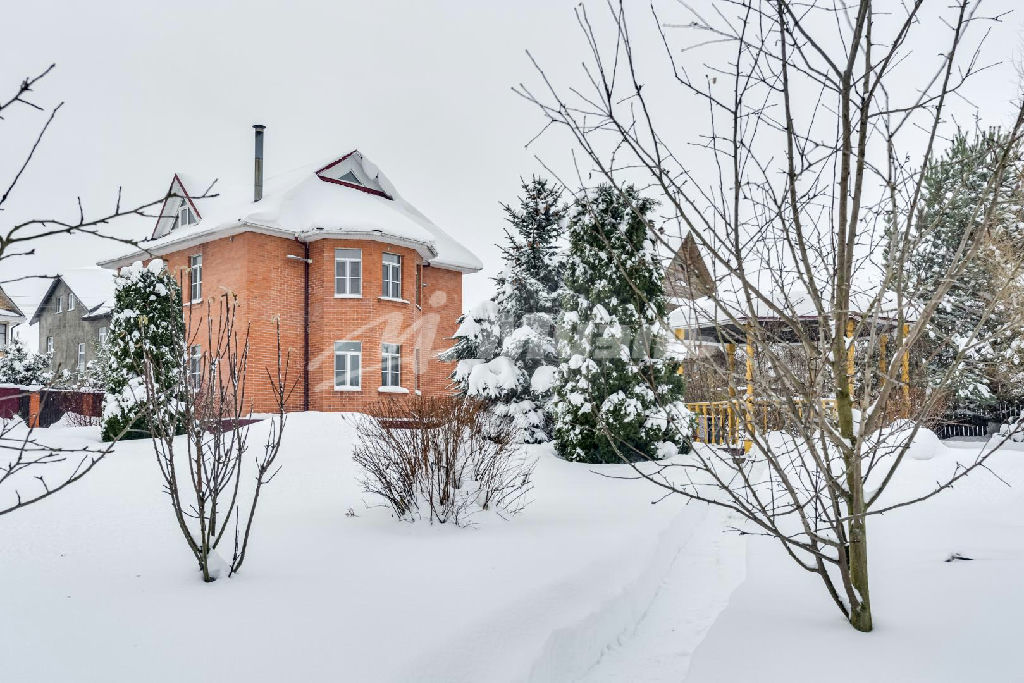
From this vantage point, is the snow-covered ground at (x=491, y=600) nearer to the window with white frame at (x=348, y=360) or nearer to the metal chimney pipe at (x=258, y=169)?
the window with white frame at (x=348, y=360)

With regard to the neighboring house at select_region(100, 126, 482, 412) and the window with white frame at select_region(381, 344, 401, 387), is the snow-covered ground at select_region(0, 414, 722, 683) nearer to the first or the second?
the neighboring house at select_region(100, 126, 482, 412)

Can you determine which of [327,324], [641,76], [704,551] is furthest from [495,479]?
[327,324]

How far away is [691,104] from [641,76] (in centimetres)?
38

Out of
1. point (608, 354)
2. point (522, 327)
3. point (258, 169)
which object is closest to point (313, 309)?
point (258, 169)

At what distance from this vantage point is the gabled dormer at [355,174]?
68.5 ft

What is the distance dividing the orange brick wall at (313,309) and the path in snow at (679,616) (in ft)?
38.3

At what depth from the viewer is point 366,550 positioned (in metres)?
5.73

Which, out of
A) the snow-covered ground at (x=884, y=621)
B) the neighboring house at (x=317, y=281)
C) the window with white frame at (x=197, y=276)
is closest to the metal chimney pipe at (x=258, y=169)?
the neighboring house at (x=317, y=281)

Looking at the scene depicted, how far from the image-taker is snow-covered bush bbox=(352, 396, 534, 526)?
22.3 feet

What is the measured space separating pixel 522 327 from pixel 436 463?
7175mm

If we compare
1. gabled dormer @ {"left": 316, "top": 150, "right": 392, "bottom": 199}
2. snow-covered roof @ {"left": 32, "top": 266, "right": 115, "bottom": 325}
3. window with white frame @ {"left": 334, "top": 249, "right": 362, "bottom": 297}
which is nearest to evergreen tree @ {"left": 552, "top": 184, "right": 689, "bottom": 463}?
window with white frame @ {"left": 334, "top": 249, "right": 362, "bottom": 297}

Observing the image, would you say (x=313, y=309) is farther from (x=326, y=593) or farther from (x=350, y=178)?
(x=326, y=593)

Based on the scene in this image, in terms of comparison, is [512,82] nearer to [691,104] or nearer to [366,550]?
[691,104]

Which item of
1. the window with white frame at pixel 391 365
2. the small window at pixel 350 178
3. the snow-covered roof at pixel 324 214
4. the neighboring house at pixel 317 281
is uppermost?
the small window at pixel 350 178
